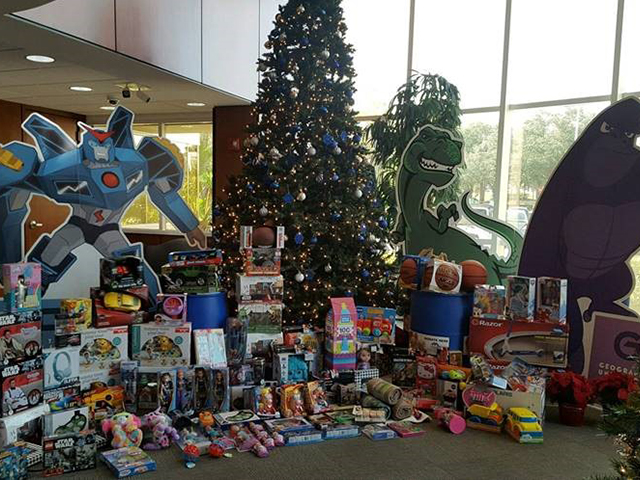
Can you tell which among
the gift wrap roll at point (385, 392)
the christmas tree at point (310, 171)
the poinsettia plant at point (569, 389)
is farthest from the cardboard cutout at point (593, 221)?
the gift wrap roll at point (385, 392)

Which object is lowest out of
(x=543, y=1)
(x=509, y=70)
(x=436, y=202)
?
(x=436, y=202)

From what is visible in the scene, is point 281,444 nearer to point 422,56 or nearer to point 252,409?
point 252,409

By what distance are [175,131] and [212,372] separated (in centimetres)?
487

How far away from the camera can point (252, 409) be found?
10.6 ft

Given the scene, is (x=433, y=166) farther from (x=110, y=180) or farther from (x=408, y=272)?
(x=110, y=180)

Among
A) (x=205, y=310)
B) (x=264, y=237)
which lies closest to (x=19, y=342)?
(x=205, y=310)

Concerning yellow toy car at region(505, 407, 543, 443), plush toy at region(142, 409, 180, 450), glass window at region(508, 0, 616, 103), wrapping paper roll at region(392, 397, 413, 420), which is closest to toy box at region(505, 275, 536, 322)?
yellow toy car at region(505, 407, 543, 443)

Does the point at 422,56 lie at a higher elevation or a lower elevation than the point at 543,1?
lower

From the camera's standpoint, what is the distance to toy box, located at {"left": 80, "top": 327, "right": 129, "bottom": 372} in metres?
3.15

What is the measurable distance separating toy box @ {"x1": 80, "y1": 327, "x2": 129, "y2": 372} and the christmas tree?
1.22 m

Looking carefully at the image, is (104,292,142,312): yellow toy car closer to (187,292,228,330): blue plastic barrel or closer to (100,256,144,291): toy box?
(100,256,144,291): toy box

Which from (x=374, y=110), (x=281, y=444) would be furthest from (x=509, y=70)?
(x=281, y=444)

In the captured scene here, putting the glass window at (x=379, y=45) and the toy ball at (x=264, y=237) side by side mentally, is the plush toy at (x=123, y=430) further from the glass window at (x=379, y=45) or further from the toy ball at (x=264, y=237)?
the glass window at (x=379, y=45)

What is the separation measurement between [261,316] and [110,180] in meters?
1.46
